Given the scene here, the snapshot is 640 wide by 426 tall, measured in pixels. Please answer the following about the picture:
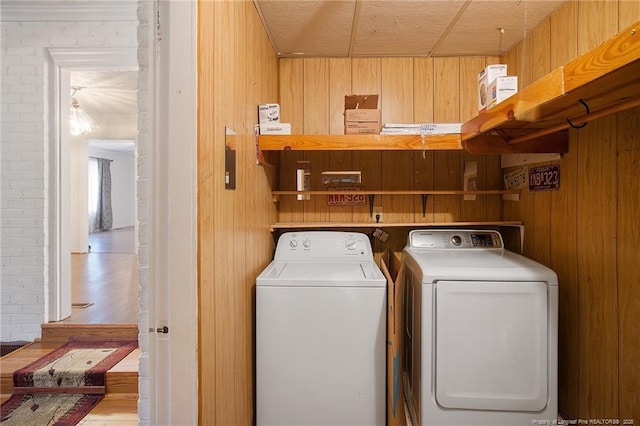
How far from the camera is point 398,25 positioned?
2.09 metres

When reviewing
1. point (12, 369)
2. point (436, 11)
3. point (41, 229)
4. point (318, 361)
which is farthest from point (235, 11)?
point (12, 369)

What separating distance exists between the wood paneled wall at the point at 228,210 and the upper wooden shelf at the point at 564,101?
114cm

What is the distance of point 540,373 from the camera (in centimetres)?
162

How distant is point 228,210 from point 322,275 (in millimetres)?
690

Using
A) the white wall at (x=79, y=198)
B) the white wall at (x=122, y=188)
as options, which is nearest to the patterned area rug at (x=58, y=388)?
the white wall at (x=79, y=198)

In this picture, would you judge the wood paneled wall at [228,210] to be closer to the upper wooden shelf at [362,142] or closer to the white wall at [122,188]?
the upper wooden shelf at [362,142]

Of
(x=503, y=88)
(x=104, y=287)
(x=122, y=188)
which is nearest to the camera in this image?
(x=503, y=88)

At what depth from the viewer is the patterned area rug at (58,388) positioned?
197 cm

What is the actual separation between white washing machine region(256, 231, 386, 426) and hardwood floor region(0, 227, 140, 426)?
0.88 m

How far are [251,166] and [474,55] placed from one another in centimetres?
187

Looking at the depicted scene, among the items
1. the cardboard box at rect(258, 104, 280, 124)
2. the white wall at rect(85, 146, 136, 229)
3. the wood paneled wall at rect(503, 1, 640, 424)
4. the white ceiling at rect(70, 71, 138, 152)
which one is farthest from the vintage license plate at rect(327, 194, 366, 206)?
the white wall at rect(85, 146, 136, 229)

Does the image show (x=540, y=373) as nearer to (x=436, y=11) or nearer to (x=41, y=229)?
(x=436, y=11)

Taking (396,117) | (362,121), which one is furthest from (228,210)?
(396,117)

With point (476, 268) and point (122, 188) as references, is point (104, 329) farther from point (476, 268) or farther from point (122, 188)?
point (122, 188)
